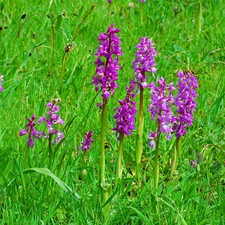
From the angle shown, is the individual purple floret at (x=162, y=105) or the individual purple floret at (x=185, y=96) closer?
the individual purple floret at (x=162, y=105)

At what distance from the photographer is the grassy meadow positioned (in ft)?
7.98

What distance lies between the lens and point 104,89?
229 cm

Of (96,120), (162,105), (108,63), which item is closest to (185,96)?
(162,105)

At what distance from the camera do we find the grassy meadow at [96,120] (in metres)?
2.43

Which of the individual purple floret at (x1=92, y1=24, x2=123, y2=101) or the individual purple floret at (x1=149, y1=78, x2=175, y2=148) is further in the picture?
the individual purple floret at (x1=149, y1=78, x2=175, y2=148)

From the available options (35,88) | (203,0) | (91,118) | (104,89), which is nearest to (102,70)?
(104,89)

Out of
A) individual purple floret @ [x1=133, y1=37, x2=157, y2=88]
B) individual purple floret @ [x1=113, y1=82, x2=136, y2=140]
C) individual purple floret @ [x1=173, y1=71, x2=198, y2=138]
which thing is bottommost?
individual purple floret @ [x1=113, y1=82, x2=136, y2=140]

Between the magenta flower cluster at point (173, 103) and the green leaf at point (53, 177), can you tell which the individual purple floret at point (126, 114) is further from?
the green leaf at point (53, 177)

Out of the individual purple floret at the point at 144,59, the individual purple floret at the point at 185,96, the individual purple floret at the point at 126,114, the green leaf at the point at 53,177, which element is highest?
the individual purple floret at the point at 144,59

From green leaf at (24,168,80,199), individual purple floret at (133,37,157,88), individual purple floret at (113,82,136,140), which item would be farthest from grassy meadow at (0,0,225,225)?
individual purple floret at (133,37,157,88)

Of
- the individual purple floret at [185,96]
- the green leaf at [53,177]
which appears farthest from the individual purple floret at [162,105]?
the green leaf at [53,177]

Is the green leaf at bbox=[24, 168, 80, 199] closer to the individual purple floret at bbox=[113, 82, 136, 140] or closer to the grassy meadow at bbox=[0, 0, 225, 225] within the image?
the grassy meadow at bbox=[0, 0, 225, 225]

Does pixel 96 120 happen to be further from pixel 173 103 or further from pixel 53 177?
pixel 53 177

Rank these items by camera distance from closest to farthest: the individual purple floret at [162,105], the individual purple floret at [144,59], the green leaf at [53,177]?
1. the green leaf at [53,177]
2. the individual purple floret at [162,105]
3. the individual purple floret at [144,59]
